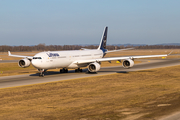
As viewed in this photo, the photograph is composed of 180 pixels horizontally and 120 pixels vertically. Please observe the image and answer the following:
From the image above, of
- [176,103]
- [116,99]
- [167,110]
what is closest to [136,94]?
[116,99]

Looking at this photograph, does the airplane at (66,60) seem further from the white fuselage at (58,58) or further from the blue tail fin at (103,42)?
the blue tail fin at (103,42)

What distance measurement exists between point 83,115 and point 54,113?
2472mm

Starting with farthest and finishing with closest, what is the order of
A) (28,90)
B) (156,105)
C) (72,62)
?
(72,62) → (28,90) → (156,105)

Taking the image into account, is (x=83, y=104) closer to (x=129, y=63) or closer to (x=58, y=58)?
(x=58, y=58)

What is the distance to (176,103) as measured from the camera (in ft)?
70.1

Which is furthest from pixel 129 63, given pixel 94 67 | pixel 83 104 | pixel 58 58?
pixel 83 104

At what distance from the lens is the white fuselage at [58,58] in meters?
41.3

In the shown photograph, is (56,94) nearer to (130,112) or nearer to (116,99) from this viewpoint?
(116,99)

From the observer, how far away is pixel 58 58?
4438cm

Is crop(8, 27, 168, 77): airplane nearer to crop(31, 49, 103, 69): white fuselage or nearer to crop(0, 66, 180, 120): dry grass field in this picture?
crop(31, 49, 103, 69): white fuselage

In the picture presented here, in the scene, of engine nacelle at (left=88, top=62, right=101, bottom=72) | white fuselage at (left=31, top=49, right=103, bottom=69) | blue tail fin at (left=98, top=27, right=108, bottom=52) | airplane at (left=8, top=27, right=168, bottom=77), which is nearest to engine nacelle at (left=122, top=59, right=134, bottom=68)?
airplane at (left=8, top=27, right=168, bottom=77)

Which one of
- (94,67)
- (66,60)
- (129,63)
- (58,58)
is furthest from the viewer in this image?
(94,67)

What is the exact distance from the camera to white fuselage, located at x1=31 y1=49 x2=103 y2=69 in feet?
136

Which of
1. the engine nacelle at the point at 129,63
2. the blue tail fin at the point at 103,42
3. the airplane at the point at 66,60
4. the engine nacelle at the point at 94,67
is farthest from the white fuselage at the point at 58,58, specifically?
the engine nacelle at the point at 129,63
